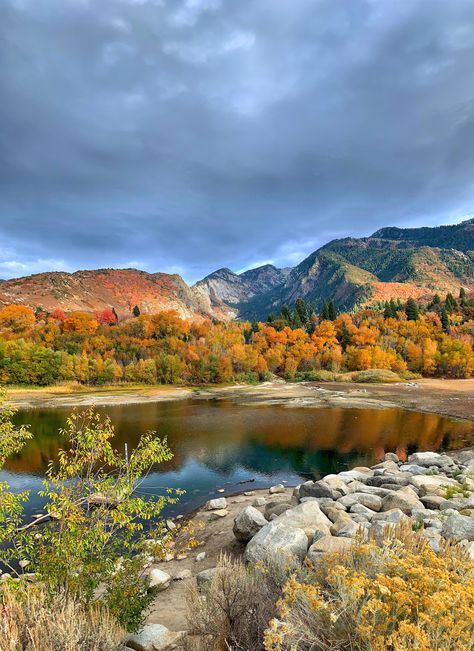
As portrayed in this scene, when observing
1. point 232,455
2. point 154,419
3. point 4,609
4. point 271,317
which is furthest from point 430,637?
point 271,317

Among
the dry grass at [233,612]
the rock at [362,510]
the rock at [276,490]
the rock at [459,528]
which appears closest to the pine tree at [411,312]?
the rock at [276,490]

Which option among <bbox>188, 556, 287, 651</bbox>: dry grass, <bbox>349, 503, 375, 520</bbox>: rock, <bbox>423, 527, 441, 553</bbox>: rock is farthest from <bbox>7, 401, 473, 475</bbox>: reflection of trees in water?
<bbox>188, 556, 287, 651</bbox>: dry grass

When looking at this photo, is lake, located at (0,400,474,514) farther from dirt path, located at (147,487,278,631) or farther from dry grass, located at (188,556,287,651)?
dry grass, located at (188,556,287,651)

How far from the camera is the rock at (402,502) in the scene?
1634cm

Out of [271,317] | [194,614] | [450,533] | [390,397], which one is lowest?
[390,397]

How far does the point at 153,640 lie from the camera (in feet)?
29.6

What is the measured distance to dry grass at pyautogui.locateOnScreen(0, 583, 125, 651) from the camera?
5633 mm

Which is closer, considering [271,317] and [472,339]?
[472,339]

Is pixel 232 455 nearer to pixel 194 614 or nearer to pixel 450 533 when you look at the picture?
pixel 450 533

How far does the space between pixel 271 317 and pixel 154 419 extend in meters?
113

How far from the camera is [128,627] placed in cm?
864

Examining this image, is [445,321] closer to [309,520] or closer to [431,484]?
[431,484]

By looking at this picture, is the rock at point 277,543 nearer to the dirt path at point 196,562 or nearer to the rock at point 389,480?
the dirt path at point 196,562

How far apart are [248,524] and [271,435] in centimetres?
3050
